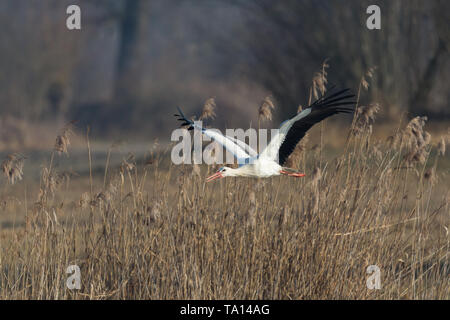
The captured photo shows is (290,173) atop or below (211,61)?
below

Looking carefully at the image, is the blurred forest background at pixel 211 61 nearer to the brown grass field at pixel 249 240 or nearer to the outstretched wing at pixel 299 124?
the outstretched wing at pixel 299 124

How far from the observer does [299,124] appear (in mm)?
4738

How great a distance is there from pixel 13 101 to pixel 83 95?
1217 cm

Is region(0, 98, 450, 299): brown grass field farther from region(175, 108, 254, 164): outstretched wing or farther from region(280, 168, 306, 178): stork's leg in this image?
region(175, 108, 254, 164): outstretched wing

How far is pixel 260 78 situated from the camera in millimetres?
14938

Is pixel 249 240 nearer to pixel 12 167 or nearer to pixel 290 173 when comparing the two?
pixel 290 173

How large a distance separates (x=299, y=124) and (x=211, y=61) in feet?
93.9

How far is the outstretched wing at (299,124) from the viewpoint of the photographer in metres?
4.28

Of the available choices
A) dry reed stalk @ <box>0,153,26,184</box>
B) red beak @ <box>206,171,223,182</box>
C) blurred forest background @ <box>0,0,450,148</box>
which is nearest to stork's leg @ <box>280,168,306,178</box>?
red beak @ <box>206,171,223,182</box>

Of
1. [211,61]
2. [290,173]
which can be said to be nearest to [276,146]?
[290,173]

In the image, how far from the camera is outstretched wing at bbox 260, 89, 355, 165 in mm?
4281

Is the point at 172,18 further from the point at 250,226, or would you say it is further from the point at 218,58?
the point at 250,226

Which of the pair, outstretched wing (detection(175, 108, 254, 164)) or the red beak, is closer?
the red beak
